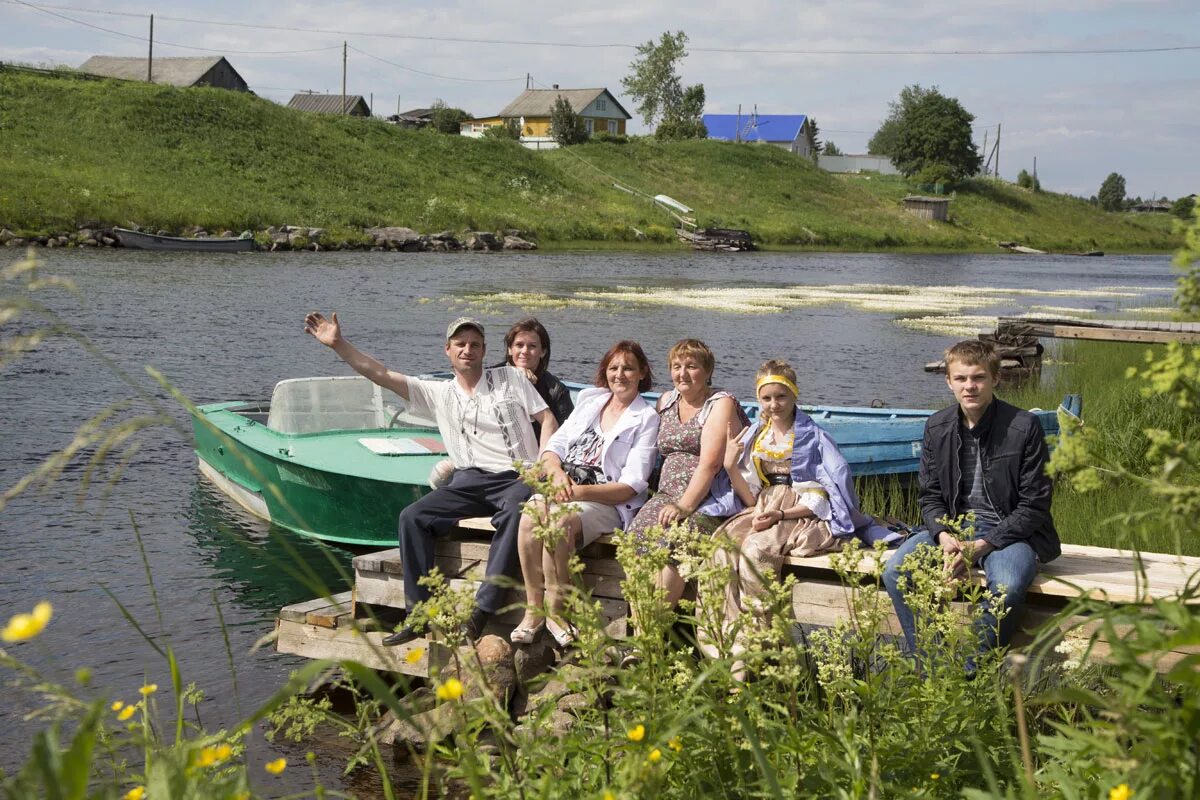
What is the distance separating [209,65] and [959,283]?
6107 cm

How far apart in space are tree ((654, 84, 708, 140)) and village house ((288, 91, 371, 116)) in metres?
24.7

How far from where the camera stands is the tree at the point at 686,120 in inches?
3809

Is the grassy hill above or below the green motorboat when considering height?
above

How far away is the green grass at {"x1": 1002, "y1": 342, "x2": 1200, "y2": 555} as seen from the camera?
7.73m

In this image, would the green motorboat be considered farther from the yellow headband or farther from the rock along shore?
the rock along shore

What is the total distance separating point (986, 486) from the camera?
219 inches

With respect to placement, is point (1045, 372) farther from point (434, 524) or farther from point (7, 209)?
point (7, 209)

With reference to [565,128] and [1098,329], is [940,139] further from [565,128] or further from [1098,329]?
[1098,329]

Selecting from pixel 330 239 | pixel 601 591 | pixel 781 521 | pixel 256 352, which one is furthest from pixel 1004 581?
pixel 330 239

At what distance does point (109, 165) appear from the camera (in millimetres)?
52156

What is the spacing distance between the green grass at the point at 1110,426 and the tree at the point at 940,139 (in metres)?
88.6

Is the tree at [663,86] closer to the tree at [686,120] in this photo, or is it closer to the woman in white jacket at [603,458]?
the tree at [686,120]

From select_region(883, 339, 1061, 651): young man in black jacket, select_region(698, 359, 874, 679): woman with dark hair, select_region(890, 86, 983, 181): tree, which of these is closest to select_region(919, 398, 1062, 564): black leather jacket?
select_region(883, 339, 1061, 651): young man in black jacket

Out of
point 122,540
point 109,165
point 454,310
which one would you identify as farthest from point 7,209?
point 122,540
